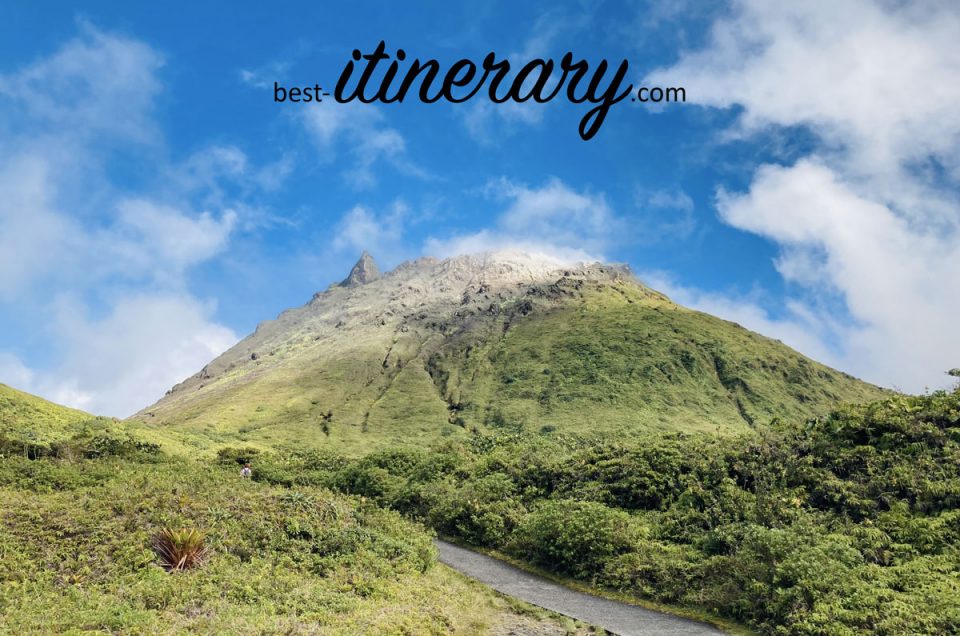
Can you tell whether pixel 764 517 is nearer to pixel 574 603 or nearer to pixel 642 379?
pixel 574 603

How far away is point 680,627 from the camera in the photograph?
2277 cm

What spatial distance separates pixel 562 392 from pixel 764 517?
128 meters

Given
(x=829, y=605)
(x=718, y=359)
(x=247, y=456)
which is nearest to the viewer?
(x=829, y=605)

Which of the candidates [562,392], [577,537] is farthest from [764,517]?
[562,392]

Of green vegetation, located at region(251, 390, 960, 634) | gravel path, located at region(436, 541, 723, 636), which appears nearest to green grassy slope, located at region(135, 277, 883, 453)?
green vegetation, located at region(251, 390, 960, 634)

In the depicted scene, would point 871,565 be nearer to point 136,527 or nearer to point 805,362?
point 136,527

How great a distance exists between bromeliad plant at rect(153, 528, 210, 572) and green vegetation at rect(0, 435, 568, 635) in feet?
0.15

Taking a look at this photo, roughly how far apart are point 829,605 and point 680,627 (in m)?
5.30

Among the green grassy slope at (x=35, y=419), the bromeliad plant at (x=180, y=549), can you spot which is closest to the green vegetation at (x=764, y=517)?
the bromeliad plant at (x=180, y=549)

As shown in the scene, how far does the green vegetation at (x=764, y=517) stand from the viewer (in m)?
21.2

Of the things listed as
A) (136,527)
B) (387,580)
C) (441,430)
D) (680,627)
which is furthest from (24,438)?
(441,430)

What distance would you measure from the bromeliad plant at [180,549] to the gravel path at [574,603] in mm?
12775

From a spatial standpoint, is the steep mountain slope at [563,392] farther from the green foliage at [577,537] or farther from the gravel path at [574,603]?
the gravel path at [574,603]

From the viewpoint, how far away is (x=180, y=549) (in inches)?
847
